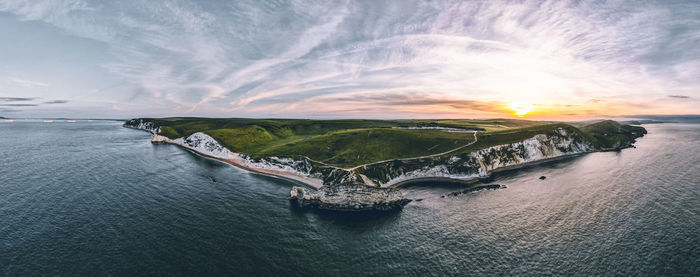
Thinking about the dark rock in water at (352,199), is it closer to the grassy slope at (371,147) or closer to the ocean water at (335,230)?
the ocean water at (335,230)

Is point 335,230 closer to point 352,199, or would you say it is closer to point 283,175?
point 352,199

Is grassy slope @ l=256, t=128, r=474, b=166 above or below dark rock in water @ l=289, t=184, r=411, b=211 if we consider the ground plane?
above

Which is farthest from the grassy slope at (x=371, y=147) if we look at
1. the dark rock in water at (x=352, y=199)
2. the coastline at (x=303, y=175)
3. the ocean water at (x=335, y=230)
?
the dark rock in water at (x=352, y=199)

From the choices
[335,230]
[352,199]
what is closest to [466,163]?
[352,199]

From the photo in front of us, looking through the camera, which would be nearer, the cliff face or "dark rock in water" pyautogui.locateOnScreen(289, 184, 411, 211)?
"dark rock in water" pyautogui.locateOnScreen(289, 184, 411, 211)

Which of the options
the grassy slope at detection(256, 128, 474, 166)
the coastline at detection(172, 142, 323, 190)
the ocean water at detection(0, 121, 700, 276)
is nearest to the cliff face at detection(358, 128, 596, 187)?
the ocean water at detection(0, 121, 700, 276)

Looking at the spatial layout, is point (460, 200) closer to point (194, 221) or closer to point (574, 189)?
point (574, 189)

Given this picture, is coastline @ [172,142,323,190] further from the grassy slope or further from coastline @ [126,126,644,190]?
the grassy slope
